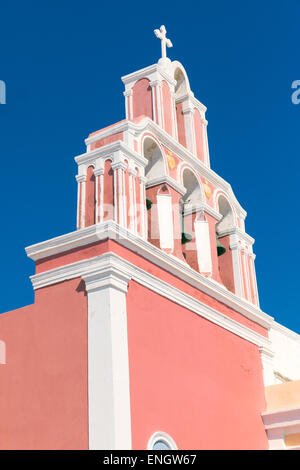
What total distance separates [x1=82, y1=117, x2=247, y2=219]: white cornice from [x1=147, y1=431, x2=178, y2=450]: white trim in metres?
3.22

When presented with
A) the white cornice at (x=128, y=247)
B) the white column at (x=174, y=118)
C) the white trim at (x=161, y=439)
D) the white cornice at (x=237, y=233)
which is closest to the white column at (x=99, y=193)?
the white cornice at (x=128, y=247)

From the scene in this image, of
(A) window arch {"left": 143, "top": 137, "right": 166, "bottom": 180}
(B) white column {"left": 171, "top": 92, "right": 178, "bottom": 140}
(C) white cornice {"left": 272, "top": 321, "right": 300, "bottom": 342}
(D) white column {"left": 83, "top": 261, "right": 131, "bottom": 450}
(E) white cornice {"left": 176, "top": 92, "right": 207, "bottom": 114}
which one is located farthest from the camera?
(C) white cornice {"left": 272, "top": 321, "right": 300, "bottom": 342}

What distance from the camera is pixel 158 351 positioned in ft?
24.2

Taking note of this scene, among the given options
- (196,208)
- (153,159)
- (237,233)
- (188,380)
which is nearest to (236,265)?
(237,233)

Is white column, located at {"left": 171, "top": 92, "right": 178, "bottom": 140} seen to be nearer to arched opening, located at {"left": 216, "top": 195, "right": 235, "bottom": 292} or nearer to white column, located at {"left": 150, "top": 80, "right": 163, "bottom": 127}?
white column, located at {"left": 150, "top": 80, "right": 163, "bottom": 127}

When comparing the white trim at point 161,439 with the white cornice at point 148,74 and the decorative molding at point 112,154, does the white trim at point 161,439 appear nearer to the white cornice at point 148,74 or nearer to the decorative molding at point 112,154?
the decorative molding at point 112,154

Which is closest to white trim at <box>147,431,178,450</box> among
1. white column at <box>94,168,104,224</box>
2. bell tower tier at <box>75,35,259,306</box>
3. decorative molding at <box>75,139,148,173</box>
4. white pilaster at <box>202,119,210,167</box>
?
bell tower tier at <box>75,35,259,306</box>

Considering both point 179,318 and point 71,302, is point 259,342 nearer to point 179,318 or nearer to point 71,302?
point 179,318

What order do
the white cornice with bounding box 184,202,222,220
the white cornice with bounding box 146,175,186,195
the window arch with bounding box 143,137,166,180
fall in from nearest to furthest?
1. the white cornice with bounding box 146,175,186,195
2. the window arch with bounding box 143,137,166,180
3. the white cornice with bounding box 184,202,222,220

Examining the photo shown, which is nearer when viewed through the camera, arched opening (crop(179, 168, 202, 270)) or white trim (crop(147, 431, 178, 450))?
white trim (crop(147, 431, 178, 450))

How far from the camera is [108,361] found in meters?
6.67

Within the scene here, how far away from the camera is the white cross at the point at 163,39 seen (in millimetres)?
10312

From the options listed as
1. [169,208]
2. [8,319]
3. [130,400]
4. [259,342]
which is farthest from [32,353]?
[259,342]

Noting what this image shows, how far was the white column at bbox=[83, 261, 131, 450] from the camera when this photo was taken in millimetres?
6430
